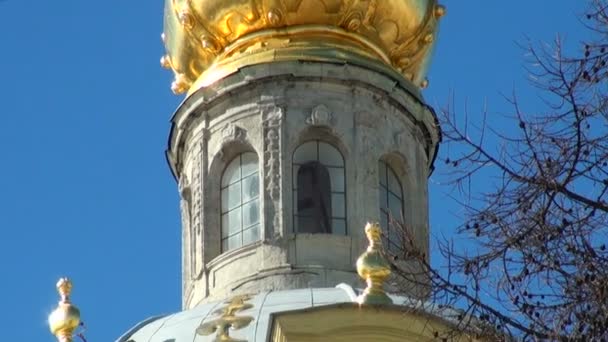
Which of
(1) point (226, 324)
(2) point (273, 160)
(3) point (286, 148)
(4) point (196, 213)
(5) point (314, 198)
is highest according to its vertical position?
(3) point (286, 148)

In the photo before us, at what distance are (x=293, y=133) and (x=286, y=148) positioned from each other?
18cm

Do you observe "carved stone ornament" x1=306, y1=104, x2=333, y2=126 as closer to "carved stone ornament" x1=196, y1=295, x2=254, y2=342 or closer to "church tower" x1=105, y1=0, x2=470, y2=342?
"church tower" x1=105, y1=0, x2=470, y2=342

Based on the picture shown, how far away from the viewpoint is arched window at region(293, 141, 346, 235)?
2608 cm

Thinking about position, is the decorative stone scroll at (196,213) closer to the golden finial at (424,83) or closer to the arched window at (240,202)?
the arched window at (240,202)

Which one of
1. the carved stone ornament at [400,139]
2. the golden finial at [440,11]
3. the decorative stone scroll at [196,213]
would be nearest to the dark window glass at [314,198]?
the carved stone ornament at [400,139]

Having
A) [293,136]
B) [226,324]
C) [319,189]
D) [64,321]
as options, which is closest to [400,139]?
[319,189]

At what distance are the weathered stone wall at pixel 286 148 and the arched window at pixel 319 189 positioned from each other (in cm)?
10

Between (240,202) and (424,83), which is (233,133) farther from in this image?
(424,83)

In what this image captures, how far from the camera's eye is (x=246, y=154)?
26703mm

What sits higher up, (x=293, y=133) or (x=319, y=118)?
(x=319, y=118)

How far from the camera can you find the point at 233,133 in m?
26.6

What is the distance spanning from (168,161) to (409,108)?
2.74 metres

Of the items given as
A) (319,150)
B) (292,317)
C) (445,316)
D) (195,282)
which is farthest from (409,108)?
(445,316)

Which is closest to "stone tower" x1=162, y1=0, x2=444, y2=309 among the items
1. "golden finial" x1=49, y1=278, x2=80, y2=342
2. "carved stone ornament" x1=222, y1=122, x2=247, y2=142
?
"carved stone ornament" x1=222, y1=122, x2=247, y2=142
